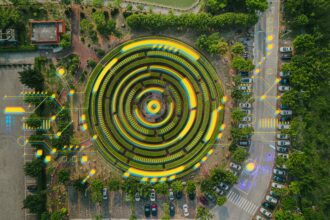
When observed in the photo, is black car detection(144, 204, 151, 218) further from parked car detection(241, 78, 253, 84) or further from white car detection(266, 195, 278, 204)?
parked car detection(241, 78, 253, 84)

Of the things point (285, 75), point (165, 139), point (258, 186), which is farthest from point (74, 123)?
point (285, 75)

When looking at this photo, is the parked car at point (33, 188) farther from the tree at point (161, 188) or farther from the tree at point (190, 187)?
the tree at point (190, 187)

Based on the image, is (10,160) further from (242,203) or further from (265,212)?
(265,212)

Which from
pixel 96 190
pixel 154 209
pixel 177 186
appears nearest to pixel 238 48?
pixel 177 186

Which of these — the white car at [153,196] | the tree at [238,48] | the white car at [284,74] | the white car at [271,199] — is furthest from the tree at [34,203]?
the white car at [284,74]

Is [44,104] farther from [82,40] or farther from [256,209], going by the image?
[256,209]

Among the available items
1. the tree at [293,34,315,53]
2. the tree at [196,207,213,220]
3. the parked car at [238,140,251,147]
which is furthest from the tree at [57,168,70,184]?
the tree at [293,34,315,53]

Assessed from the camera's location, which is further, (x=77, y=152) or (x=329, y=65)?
(x=77, y=152)
